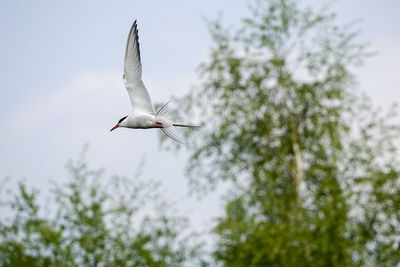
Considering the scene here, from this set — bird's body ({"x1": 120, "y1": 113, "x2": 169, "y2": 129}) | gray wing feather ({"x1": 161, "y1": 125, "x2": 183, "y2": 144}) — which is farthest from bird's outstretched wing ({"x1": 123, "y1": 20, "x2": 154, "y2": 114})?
gray wing feather ({"x1": 161, "y1": 125, "x2": 183, "y2": 144})

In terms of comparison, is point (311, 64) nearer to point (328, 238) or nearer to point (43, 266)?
point (328, 238)

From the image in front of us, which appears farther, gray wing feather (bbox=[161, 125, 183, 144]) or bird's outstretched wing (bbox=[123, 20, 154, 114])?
bird's outstretched wing (bbox=[123, 20, 154, 114])

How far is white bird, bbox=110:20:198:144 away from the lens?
8.34 meters

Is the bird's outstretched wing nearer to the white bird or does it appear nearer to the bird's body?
the white bird

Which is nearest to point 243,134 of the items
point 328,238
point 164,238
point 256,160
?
point 256,160

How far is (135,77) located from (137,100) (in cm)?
28

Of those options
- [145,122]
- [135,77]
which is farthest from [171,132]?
[135,77]

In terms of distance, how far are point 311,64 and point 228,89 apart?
2716mm

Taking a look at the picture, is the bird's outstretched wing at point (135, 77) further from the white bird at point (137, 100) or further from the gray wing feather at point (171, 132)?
the gray wing feather at point (171, 132)

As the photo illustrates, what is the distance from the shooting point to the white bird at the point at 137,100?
834cm

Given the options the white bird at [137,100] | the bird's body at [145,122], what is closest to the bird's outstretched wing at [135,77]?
the white bird at [137,100]

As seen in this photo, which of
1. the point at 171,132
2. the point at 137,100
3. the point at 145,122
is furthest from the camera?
the point at 137,100

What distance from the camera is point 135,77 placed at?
9.21 metres

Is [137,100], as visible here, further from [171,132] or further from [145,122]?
[171,132]
